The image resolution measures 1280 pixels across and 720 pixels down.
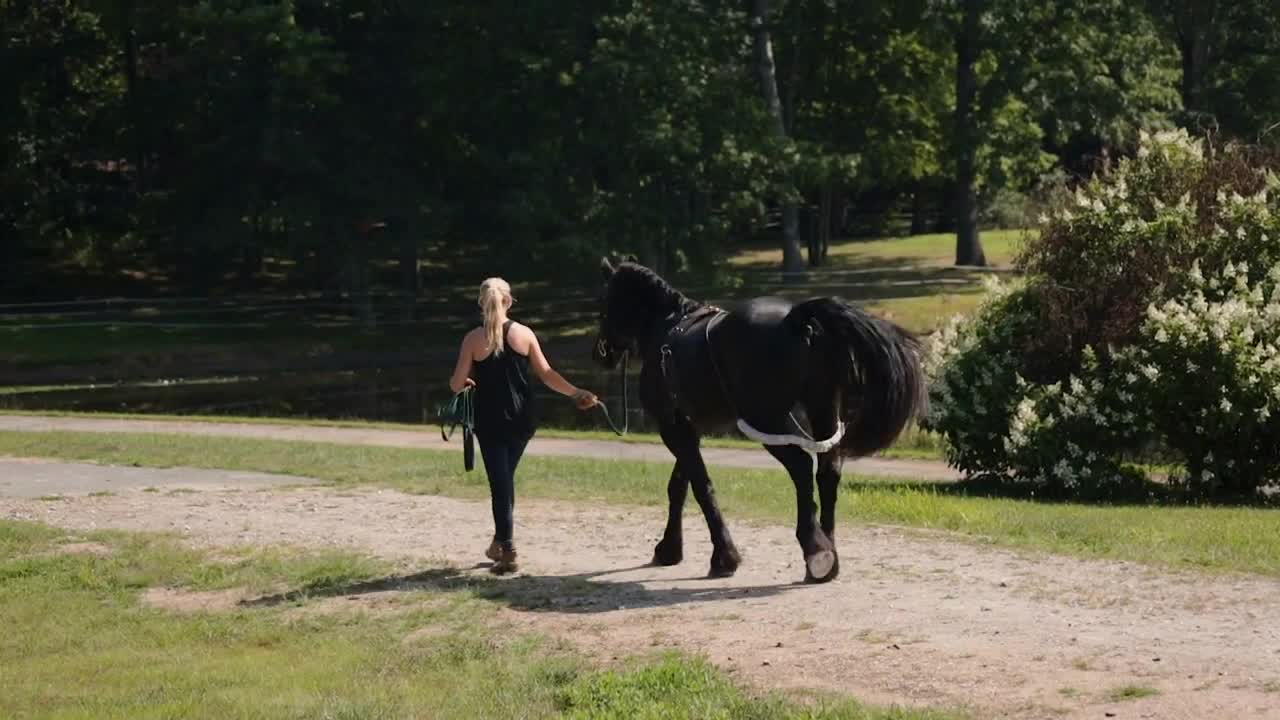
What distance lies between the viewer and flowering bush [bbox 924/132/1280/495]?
55.1ft

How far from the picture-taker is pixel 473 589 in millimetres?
11523

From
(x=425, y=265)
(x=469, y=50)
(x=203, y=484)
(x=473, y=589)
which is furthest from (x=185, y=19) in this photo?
(x=473, y=589)

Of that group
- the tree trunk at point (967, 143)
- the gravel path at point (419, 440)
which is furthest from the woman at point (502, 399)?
the tree trunk at point (967, 143)

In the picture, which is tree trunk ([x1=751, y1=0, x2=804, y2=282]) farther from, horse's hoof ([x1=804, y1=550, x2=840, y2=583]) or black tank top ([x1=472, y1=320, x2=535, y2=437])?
horse's hoof ([x1=804, y1=550, x2=840, y2=583])

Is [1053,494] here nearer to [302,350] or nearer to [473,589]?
[473,589]

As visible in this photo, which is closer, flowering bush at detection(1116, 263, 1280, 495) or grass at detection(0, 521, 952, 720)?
grass at detection(0, 521, 952, 720)

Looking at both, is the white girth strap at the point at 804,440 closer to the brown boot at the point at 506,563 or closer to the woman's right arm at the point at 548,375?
the woman's right arm at the point at 548,375

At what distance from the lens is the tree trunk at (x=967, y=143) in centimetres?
5697

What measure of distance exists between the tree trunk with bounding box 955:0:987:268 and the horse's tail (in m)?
47.1

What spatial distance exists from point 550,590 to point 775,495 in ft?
16.8

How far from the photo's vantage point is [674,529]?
12.2 metres

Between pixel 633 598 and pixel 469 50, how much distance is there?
136ft

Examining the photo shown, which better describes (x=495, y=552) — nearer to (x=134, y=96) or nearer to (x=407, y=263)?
(x=407, y=263)

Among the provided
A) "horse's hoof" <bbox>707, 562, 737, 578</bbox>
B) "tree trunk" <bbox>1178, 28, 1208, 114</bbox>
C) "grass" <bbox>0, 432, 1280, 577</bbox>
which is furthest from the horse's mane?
"tree trunk" <bbox>1178, 28, 1208, 114</bbox>
